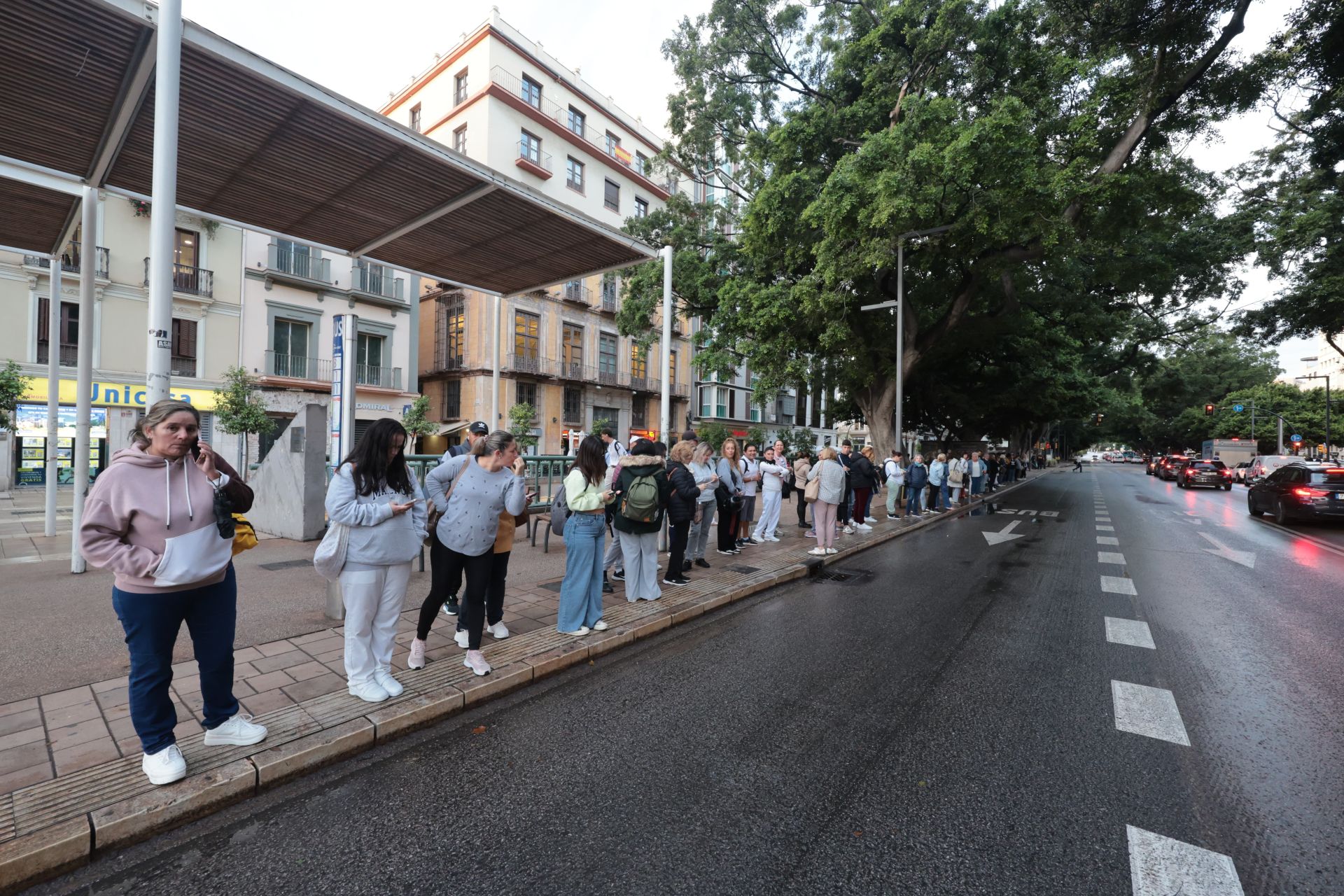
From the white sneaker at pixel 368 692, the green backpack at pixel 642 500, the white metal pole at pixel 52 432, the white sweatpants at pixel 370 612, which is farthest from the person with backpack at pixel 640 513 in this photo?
the white metal pole at pixel 52 432

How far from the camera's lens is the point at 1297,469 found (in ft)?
48.2

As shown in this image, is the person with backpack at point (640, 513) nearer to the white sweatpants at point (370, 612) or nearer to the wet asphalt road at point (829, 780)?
the wet asphalt road at point (829, 780)

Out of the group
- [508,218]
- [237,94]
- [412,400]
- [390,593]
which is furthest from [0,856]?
[412,400]

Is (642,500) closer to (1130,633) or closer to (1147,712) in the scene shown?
(1147,712)

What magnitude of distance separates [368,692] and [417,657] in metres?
0.54

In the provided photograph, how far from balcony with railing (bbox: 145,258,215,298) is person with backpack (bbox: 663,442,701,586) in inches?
879

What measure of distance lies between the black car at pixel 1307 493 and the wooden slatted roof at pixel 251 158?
16588 mm

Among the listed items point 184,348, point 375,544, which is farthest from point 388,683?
point 184,348

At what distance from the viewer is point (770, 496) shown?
1090cm

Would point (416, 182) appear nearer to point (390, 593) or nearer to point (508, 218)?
point (508, 218)

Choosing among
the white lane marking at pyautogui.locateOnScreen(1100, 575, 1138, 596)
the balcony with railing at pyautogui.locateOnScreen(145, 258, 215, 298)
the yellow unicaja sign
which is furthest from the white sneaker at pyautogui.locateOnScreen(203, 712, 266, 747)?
the balcony with railing at pyautogui.locateOnScreen(145, 258, 215, 298)


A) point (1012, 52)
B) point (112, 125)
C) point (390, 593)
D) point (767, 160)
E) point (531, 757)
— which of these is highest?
point (1012, 52)

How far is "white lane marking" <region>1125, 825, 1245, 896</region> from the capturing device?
2.26 metres

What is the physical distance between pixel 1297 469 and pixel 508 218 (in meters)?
19.3
